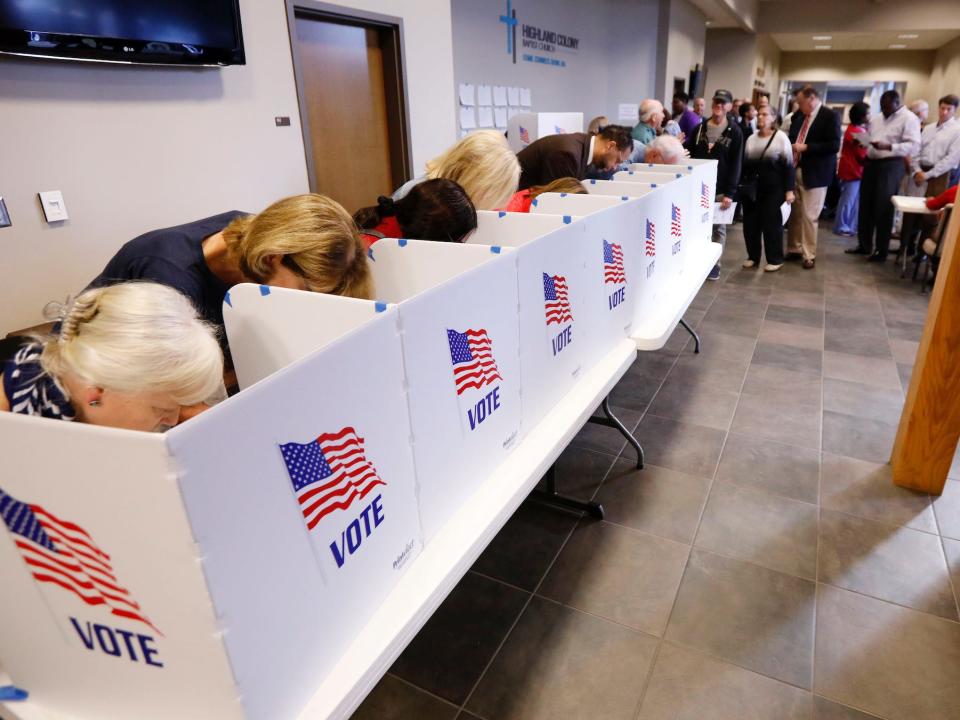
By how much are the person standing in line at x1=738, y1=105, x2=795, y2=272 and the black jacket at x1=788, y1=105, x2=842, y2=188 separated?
12.5 inches

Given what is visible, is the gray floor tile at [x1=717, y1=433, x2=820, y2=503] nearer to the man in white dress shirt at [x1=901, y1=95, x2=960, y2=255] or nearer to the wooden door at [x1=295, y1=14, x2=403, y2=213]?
the wooden door at [x1=295, y1=14, x2=403, y2=213]

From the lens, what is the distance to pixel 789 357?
3.68m

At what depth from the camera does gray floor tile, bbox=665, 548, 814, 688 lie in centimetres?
168

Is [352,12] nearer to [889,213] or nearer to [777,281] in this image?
[777,281]

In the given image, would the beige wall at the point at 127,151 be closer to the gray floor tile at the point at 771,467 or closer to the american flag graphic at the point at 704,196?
the american flag graphic at the point at 704,196

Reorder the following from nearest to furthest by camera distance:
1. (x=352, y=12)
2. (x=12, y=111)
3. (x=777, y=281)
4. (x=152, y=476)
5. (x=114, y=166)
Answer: (x=152, y=476) < (x=12, y=111) < (x=114, y=166) < (x=352, y=12) < (x=777, y=281)

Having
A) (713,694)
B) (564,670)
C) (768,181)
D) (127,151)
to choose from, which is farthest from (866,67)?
(564,670)

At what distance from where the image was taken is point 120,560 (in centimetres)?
73

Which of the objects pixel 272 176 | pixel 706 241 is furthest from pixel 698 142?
pixel 272 176

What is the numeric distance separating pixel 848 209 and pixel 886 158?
1.61m

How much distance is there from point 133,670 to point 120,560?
20 cm

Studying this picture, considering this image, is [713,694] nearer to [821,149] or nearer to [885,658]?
Result: [885,658]

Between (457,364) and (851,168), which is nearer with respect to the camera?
(457,364)

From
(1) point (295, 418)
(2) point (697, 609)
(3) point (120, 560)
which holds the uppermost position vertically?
(1) point (295, 418)
